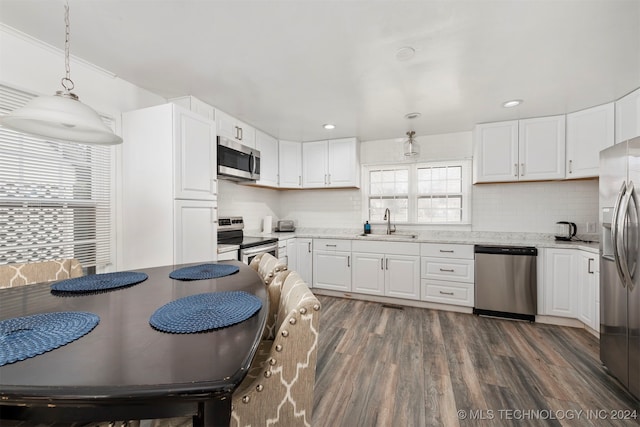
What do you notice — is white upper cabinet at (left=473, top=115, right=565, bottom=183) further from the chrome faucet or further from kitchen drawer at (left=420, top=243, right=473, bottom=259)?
the chrome faucet

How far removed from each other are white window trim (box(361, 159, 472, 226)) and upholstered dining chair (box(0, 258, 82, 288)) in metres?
3.47

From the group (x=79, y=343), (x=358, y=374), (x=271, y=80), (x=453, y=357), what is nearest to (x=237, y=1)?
(x=271, y=80)

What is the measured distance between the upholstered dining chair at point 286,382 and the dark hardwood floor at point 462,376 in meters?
0.78

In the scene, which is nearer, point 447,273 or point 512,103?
point 512,103

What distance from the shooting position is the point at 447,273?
3303mm

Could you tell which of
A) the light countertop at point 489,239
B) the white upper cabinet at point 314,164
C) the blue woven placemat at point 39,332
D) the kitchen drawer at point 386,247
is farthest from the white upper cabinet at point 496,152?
the blue woven placemat at point 39,332

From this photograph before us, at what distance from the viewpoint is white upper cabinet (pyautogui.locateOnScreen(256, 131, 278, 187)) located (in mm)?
3703

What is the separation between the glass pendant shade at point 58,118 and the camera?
39.4 inches

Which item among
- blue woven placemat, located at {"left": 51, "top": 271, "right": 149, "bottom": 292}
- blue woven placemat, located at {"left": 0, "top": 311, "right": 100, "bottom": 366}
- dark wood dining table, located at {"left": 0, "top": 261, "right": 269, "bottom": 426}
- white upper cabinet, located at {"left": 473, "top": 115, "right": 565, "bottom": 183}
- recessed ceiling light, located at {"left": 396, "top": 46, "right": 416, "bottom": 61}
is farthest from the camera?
white upper cabinet, located at {"left": 473, "top": 115, "right": 565, "bottom": 183}

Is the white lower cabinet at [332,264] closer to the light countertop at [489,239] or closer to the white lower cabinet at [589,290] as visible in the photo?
the light countertop at [489,239]

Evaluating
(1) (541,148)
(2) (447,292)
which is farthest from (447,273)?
(1) (541,148)

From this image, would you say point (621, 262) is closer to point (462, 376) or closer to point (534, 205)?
point (462, 376)

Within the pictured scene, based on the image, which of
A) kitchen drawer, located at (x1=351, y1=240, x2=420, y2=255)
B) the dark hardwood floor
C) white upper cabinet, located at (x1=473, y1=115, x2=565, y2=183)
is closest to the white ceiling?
white upper cabinet, located at (x1=473, y1=115, x2=565, y2=183)

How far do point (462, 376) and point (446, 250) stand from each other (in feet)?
5.26
